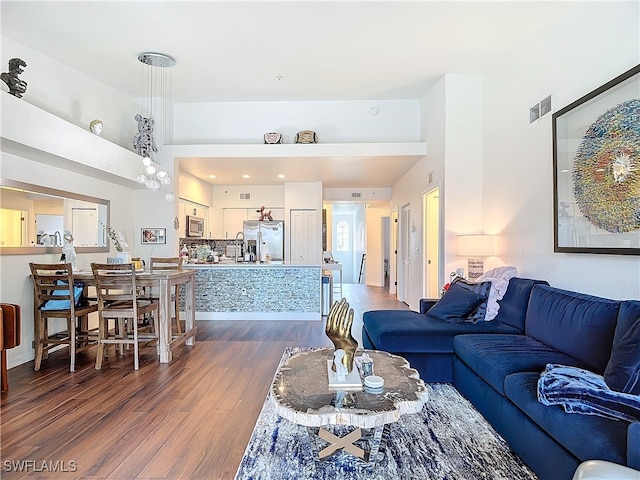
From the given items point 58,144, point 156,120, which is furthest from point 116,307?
point 156,120

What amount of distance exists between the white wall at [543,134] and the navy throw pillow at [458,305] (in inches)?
27.0

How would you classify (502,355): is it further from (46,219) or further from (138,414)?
(46,219)

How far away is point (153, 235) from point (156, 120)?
183 cm

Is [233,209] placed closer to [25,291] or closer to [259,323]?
[259,323]

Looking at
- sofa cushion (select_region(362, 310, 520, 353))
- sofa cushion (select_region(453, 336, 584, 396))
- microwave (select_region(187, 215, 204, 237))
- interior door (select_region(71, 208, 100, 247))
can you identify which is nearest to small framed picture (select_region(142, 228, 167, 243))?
interior door (select_region(71, 208, 100, 247))

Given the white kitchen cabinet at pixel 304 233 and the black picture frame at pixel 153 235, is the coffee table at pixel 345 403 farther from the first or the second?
the white kitchen cabinet at pixel 304 233

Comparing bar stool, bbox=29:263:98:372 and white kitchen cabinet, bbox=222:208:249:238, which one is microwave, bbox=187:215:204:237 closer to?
white kitchen cabinet, bbox=222:208:249:238

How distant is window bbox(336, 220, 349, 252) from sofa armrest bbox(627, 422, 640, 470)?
1211 centimetres

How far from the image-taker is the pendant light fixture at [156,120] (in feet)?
14.2

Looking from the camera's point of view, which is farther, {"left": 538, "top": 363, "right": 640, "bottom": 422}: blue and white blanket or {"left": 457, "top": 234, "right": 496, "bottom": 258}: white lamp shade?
{"left": 457, "top": 234, "right": 496, "bottom": 258}: white lamp shade

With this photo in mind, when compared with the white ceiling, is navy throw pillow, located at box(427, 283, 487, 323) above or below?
below

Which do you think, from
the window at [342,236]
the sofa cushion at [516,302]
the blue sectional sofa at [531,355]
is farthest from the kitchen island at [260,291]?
the window at [342,236]

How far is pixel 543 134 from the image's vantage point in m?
3.37

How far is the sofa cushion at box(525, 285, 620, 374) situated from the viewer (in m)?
2.12
